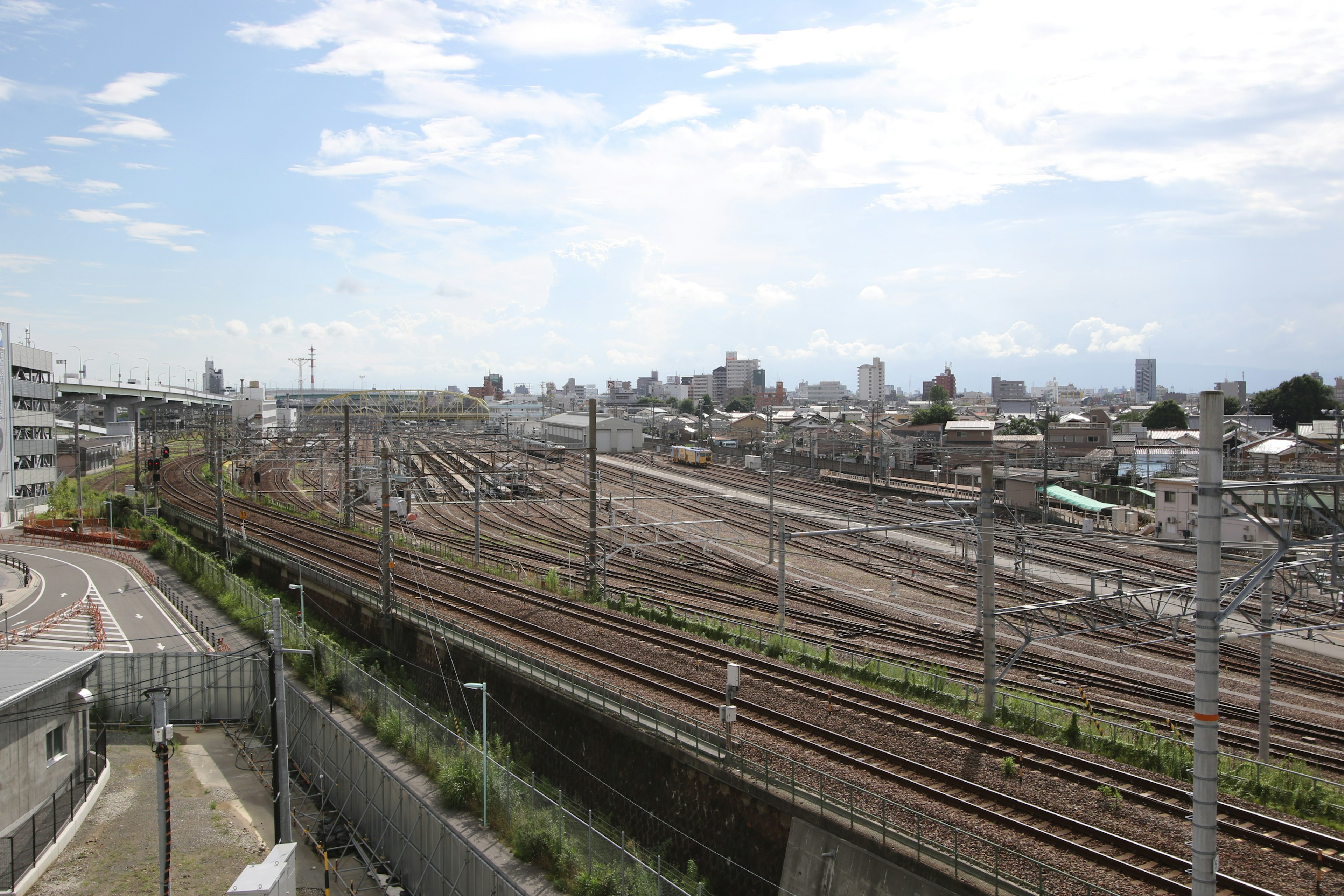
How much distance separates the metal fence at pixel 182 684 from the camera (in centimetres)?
1920

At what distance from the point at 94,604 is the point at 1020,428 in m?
79.7

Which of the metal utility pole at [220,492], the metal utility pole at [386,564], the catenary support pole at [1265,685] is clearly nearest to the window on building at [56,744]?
the metal utility pole at [386,564]

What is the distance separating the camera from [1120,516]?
38719mm

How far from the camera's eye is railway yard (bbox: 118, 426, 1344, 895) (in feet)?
36.5

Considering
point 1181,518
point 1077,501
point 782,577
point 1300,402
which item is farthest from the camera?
point 1300,402

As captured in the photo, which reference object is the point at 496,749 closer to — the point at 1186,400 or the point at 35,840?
the point at 35,840

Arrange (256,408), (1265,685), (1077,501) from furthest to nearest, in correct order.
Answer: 1. (256,408)
2. (1077,501)
3. (1265,685)

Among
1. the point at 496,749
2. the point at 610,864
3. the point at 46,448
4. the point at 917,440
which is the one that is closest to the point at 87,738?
the point at 496,749

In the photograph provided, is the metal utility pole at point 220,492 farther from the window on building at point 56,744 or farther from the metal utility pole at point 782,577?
the metal utility pole at point 782,577

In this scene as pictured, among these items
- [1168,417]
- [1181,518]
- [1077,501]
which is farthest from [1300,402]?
[1181,518]

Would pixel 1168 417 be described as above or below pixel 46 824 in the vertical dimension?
above

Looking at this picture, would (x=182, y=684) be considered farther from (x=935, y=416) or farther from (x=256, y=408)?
(x=256, y=408)

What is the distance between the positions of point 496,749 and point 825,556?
21.4 meters

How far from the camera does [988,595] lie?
15352mm
